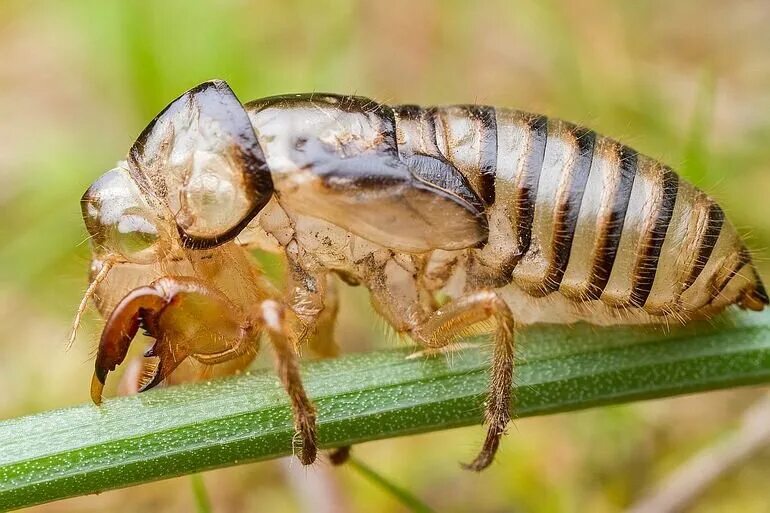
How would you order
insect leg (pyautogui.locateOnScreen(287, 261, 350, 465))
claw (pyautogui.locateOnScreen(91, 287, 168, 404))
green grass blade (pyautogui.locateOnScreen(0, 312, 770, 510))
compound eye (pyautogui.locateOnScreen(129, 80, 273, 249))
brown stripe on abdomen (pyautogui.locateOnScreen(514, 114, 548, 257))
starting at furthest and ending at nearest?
insect leg (pyautogui.locateOnScreen(287, 261, 350, 465)) → brown stripe on abdomen (pyautogui.locateOnScreen(514, 114, 548, 257)) → compound eye (pyautogui.locateOnScreen(129, 80, 273, 249)) → claw (pyautogui.locateOnScreen(91, 287, 168, 404)) → green grass blade (pyautogui.locateOnScreen(0, 312, 770, 510))

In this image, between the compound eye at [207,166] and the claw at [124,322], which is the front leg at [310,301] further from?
the claw at [124,322]

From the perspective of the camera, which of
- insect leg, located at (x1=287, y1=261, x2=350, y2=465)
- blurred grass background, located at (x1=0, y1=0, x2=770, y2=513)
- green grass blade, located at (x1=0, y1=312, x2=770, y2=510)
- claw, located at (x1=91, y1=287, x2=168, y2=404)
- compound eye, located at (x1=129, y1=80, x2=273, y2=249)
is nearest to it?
green grass blade, located at (x1=0, y1=312, x2=770, y2=510)

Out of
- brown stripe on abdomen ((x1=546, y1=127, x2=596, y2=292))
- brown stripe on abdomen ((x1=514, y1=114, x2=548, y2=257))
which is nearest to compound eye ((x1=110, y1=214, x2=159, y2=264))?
brown stripe on abdomen ((x1=514, y1=114, x2=548, y2=257))

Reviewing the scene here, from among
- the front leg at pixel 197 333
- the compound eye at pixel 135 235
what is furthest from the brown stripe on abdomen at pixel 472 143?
the compound eye at pixel 135 235

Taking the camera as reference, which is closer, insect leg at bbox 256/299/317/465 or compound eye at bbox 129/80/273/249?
insect leg at bbox 256/299/317/465

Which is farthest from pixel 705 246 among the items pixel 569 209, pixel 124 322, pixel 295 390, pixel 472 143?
pixel 124 322

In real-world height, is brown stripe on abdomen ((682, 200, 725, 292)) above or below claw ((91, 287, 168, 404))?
above

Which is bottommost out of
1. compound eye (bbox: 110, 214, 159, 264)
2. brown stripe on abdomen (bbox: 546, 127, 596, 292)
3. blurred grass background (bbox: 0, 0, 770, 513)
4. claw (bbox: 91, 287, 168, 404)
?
blurred grass background (bbox: 0, 0, 770, 513)

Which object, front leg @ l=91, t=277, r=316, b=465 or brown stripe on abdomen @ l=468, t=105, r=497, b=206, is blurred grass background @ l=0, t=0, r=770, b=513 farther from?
brown stripe on abdomen @ l=468, t=105, r=497, b=206
